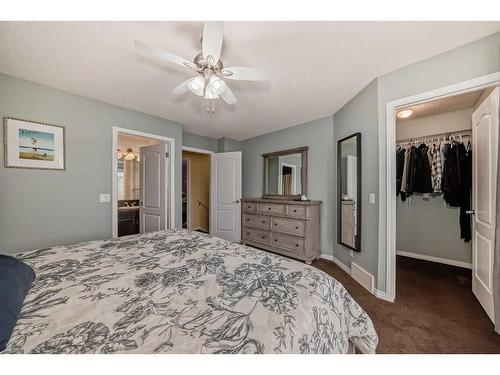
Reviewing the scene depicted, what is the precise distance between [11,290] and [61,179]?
1914mm

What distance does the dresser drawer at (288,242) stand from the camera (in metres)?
2.83

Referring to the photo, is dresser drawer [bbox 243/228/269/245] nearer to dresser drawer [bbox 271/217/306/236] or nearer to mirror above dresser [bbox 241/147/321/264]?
mirror above dresser [bbox 241/147/321/264]

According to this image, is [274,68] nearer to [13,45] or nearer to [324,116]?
[324,116]

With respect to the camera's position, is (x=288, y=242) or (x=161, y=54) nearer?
(x=161, y=54)

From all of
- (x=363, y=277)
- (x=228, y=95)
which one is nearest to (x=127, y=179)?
(x=228, y=95)

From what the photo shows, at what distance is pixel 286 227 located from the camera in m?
2.97

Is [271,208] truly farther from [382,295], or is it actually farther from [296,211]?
[382,295]

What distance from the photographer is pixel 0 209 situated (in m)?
1.77

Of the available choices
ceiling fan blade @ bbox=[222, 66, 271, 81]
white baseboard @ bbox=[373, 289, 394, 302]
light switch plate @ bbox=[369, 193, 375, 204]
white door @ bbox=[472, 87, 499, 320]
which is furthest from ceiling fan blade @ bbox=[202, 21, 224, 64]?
white baseboard @ bbox=[373, 289, 394, 302]

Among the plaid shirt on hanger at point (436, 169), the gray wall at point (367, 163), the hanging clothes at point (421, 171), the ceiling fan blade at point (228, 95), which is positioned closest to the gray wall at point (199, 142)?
the ceiling fan blade at point (228, 95)

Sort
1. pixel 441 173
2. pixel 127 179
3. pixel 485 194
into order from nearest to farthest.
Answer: pixel 485 194, pixel 441 173, pixel 127 179

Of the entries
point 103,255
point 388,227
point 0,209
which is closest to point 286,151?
point 388,227

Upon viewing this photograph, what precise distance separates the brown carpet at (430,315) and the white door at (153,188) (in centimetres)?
279

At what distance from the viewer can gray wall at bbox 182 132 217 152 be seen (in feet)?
12.0
